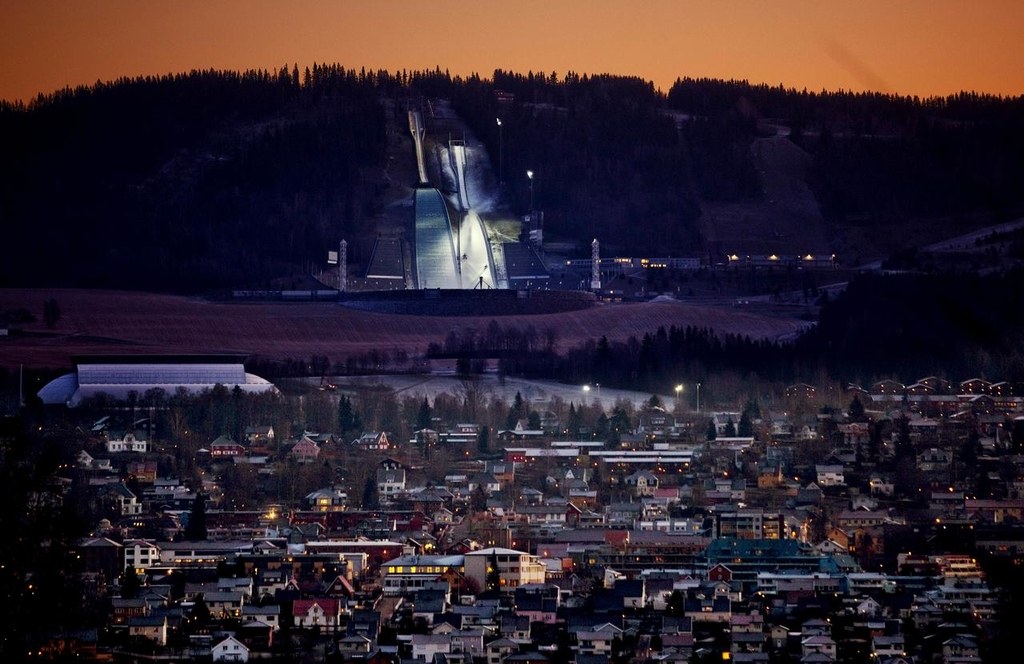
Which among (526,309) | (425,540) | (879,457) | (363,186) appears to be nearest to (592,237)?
(363,186)

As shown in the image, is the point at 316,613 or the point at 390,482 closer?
the point at 316,613

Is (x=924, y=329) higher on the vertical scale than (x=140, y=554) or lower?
higher

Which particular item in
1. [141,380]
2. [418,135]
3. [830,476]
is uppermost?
[418,135]

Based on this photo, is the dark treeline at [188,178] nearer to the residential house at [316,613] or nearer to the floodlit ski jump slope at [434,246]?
the floodlit ski jump slope at [434,246]

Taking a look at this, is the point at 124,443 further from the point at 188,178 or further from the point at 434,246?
the point at 188,178

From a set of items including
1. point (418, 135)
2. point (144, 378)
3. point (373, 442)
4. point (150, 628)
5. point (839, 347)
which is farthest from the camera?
point (418, 135)

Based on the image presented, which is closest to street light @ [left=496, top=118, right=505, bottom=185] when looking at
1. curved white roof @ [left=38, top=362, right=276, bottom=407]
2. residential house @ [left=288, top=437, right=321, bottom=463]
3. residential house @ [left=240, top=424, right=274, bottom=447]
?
curved white roof @ [left=38, top=362, right=276, bottom=407]

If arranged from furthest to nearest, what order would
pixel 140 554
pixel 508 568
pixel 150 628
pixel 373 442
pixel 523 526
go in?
pixel 373 442, pixel 523 526, pixel 140 554, pixel 508 568, pixel 150 628

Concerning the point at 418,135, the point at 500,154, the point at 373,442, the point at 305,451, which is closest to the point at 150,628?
the point at 305,451
